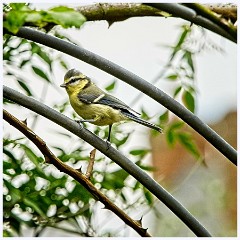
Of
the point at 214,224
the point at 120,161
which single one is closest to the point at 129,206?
the point at 120,161

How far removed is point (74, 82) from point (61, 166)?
0.47 meters

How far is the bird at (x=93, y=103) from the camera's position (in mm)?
1093

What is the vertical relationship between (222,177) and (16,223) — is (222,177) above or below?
above

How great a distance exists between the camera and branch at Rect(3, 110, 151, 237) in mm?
680

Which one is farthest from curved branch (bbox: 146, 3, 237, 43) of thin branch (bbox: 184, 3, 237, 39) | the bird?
the bird

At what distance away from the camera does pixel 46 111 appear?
0.69 metres

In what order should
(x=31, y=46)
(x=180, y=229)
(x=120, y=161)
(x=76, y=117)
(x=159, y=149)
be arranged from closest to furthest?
(x=120, y=161), (x=31, y=46), (x=76, y=117), (x=180, y=229), (x=159, y=149)

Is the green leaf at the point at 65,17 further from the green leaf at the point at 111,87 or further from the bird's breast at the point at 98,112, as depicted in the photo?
the green leaf at the point at 111,87

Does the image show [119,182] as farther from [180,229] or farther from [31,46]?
[180,229]

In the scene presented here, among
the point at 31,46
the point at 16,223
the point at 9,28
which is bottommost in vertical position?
the point at 16,223

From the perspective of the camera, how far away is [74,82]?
1162mm

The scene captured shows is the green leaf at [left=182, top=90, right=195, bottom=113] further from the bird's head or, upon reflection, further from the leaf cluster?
the leaf cluster

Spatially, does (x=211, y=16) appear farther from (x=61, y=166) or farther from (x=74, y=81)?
(x=74, y=81)

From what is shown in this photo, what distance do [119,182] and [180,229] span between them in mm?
1290
